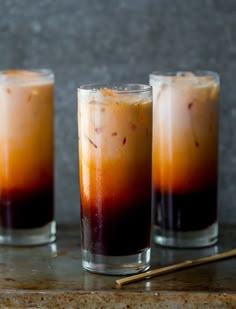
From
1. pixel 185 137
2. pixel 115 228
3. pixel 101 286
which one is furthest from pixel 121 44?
pixel 101 286

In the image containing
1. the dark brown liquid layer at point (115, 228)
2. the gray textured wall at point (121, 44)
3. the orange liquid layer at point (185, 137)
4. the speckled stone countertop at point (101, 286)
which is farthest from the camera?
the gray textured wall at point (121, 44)

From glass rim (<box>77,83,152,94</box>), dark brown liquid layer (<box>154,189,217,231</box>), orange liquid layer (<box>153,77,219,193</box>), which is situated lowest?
dark brown liquid layer (<box>154,189,217,231</box>)

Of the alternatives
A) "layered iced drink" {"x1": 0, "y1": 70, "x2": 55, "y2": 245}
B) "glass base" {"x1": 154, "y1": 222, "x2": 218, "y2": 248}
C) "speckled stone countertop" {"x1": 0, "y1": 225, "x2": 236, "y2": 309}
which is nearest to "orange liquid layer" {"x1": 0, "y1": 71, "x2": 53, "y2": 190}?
"layered iced drink" {"x1": 0, "y1": 70, "x2": 55, "y2": 245}

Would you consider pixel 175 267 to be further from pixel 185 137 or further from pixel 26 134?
pixel 26 134

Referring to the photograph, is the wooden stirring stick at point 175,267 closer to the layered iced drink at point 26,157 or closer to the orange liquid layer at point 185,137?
the orange liquid layer at point 185,137

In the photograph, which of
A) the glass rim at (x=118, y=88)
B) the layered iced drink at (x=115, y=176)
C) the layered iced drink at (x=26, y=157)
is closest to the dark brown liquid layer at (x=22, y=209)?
A: the layered iced drink at (x=26, y=157)

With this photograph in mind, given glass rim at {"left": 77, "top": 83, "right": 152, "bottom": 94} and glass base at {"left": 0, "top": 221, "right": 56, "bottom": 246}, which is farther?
glass base at {"left": 0, "top": 221, "right": 56, "bottom": 246}

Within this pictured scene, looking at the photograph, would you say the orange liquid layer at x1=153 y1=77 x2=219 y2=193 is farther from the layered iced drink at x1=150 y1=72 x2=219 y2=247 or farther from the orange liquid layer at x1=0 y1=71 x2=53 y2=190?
the orange liquid layer at x1=0 y1=71 x2=53 y2=190
